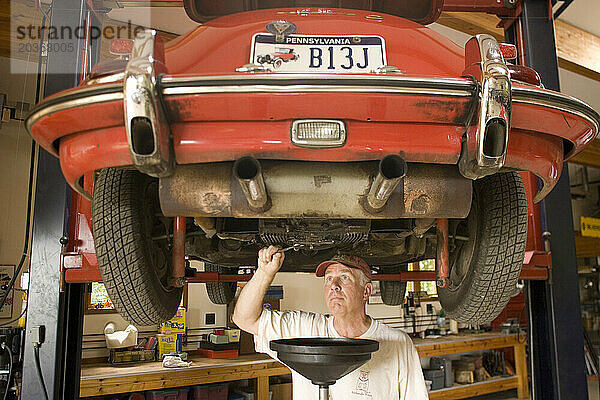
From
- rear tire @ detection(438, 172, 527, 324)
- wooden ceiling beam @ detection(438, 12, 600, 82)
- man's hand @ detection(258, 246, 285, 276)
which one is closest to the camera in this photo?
rear tire @ detection(438, 172, 527, 324)

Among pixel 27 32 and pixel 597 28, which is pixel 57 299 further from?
pixel 597 28

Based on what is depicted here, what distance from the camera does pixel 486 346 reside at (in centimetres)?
615

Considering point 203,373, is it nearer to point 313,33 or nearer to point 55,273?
point 55,273

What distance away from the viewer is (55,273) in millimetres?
1926

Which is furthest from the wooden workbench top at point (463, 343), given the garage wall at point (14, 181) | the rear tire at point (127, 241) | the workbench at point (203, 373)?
the rear tire at point (127, 241)

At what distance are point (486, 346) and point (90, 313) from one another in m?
4.41

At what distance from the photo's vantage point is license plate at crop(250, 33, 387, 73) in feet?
3.82

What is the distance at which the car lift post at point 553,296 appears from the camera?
2.18 m

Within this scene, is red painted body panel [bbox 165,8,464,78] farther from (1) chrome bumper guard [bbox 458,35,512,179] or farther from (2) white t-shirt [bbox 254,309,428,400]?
(2) white t-shirt [bbox 254,309,428,400]

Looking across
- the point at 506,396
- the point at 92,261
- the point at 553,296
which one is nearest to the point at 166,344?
the point at 92,261

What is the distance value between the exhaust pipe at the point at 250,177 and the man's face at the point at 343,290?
3.01 ft

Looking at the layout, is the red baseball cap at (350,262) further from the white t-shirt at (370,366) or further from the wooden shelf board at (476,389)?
the wooden shelf board at (476,389)

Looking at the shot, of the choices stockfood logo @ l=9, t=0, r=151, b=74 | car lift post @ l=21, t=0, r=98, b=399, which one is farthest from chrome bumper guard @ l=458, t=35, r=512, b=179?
car lift post @ l=21, t=0, r=98, b=399

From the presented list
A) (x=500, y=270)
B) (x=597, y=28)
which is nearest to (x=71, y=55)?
(x=500, y=270)
